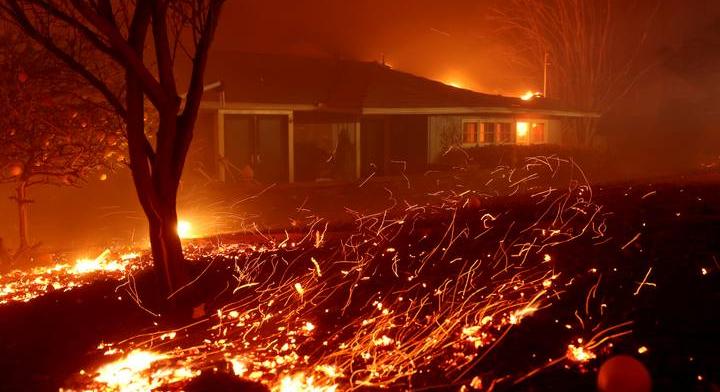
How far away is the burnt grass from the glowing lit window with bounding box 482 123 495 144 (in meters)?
20.6

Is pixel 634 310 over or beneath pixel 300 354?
over

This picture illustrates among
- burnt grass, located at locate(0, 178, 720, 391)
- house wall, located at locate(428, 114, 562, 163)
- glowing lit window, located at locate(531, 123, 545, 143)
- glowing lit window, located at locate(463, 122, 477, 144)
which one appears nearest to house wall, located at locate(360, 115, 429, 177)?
house wall, located at locate(428, 114, 562, 163)

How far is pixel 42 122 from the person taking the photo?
1122 centimetres

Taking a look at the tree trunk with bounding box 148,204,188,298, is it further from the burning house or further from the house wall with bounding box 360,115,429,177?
the house wall with bounding box 360,115,429,177

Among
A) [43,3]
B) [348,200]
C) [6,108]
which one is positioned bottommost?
[348,200]

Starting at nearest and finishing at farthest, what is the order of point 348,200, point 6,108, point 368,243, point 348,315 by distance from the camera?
point 348,315, point 368,243, point 6,108, point 348,200

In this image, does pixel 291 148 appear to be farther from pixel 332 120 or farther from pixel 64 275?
pixel 64 275

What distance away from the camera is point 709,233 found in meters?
5.54

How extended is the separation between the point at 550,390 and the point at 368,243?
12.5ft

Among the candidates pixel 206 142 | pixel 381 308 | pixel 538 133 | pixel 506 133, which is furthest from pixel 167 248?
pixel 538 133

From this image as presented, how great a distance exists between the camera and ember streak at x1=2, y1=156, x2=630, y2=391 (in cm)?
507

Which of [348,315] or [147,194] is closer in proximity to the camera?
[348,315]

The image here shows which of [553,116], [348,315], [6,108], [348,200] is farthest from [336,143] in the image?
[348,315]

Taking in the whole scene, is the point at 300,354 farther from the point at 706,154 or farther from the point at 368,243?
the point at 706,154
